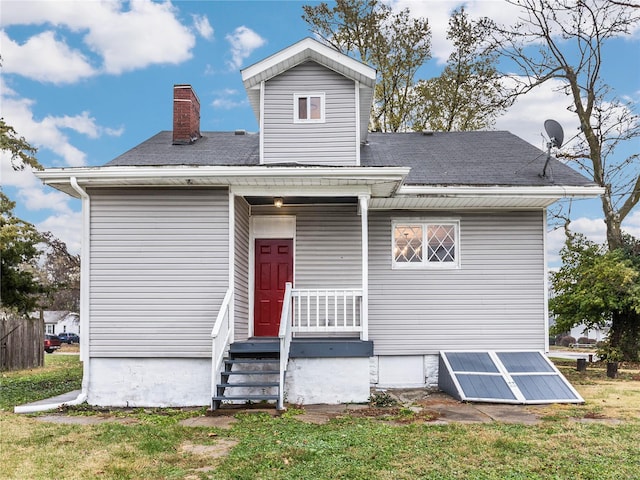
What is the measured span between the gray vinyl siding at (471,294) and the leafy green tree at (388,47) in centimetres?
1197

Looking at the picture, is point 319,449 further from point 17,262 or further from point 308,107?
point 17,262

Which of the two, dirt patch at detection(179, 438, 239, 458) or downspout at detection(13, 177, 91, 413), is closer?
dirt patch at detection(179, 438, 239, 458)

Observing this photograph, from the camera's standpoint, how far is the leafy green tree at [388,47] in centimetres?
2208

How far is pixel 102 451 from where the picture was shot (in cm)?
608

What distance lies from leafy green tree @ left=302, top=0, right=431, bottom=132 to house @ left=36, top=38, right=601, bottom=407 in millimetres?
10357

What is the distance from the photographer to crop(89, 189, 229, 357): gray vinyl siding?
9305mm

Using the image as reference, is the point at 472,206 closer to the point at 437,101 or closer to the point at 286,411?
the point at 286,411

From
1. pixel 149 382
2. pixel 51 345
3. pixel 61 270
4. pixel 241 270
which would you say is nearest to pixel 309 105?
pixel 241 270

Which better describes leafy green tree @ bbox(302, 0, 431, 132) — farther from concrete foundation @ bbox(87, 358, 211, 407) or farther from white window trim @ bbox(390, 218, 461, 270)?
concrete foundation @ bbox(87, 358, 211, 407)

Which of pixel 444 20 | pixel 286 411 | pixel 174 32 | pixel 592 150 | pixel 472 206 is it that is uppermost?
pixel 444 20

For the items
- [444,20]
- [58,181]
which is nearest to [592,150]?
[444,20]

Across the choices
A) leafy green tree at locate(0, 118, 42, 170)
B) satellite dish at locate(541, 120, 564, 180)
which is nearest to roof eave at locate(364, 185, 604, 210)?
satellite dish at locate(541, 120, 564, 180)

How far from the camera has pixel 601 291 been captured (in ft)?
48.6

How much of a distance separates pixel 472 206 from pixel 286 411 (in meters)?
5.00
